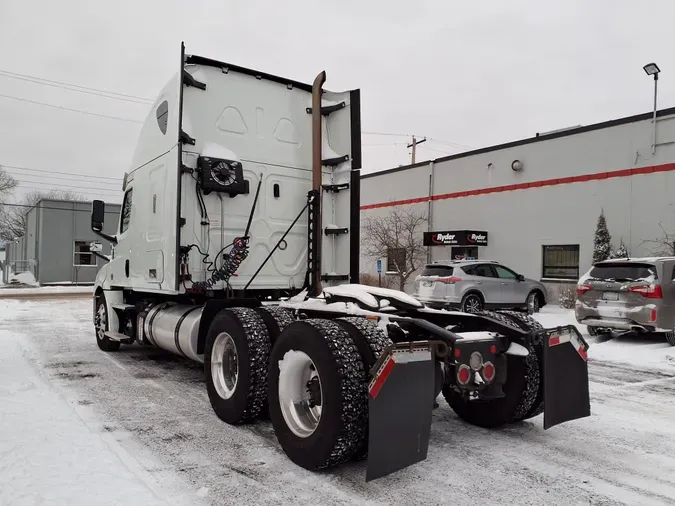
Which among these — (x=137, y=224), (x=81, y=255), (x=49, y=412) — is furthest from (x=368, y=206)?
(x=49, y=412)

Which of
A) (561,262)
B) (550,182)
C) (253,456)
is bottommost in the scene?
(253,456)

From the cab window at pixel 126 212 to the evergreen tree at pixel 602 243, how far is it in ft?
45.1

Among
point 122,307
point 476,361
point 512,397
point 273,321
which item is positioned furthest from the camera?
point 122,307

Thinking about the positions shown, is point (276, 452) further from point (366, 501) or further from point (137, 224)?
point (137, 224)

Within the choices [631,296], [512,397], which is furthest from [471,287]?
[512,397]

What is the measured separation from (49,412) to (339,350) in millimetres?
3167

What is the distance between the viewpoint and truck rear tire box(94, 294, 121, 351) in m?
8.69

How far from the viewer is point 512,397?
4508 mm

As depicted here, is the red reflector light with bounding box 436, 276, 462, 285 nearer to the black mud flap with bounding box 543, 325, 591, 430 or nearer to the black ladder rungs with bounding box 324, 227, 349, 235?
the black ladder rungs with bounding box 324, 227, 349, 235

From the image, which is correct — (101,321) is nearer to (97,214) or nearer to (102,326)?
(102,326)

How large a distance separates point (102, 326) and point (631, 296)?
8959 millimetres

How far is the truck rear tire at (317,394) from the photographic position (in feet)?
11.5

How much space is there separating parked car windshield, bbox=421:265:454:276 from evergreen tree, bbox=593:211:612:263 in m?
5.01

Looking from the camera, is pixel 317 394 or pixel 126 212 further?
pixel 126 212
